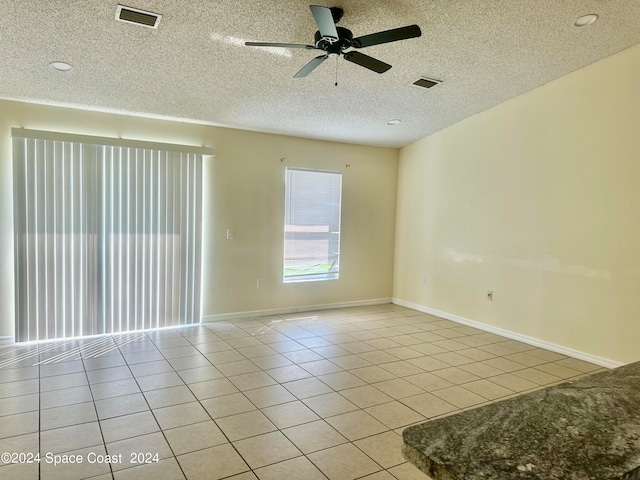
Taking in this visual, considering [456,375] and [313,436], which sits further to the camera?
[456,375]

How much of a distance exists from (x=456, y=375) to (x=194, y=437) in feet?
7.42

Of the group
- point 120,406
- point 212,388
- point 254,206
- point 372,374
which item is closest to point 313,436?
point 212,388

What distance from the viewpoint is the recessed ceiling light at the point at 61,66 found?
3.43 meters

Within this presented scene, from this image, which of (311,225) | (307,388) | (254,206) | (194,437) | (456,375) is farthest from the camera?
(311,225)

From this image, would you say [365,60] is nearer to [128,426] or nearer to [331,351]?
[331,351]

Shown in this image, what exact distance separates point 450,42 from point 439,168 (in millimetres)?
2493

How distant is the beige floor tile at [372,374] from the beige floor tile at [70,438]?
2.00 metres

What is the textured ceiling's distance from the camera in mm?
2938

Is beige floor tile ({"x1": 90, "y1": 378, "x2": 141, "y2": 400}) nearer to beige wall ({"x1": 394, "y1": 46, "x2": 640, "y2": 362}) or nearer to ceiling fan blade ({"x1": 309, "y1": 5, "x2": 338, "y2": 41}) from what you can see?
ceiling fan blade ({"x1": 309, "y1": 5, "x2": 338, "y2": 41})

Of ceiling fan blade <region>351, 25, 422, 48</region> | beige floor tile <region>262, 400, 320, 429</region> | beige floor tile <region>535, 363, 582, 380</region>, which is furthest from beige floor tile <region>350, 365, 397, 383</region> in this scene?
ceiling fan blade <region>351, 25, 422, 48</region>

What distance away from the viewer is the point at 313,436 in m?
2.54

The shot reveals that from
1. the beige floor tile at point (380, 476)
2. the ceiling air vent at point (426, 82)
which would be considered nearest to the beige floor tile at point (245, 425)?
the beige floor tile at point (380, 476)

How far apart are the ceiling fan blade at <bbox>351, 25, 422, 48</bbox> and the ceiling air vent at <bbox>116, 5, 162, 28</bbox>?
4.72ft

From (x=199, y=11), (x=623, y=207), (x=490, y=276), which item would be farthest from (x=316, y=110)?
(x=623, y=207)
